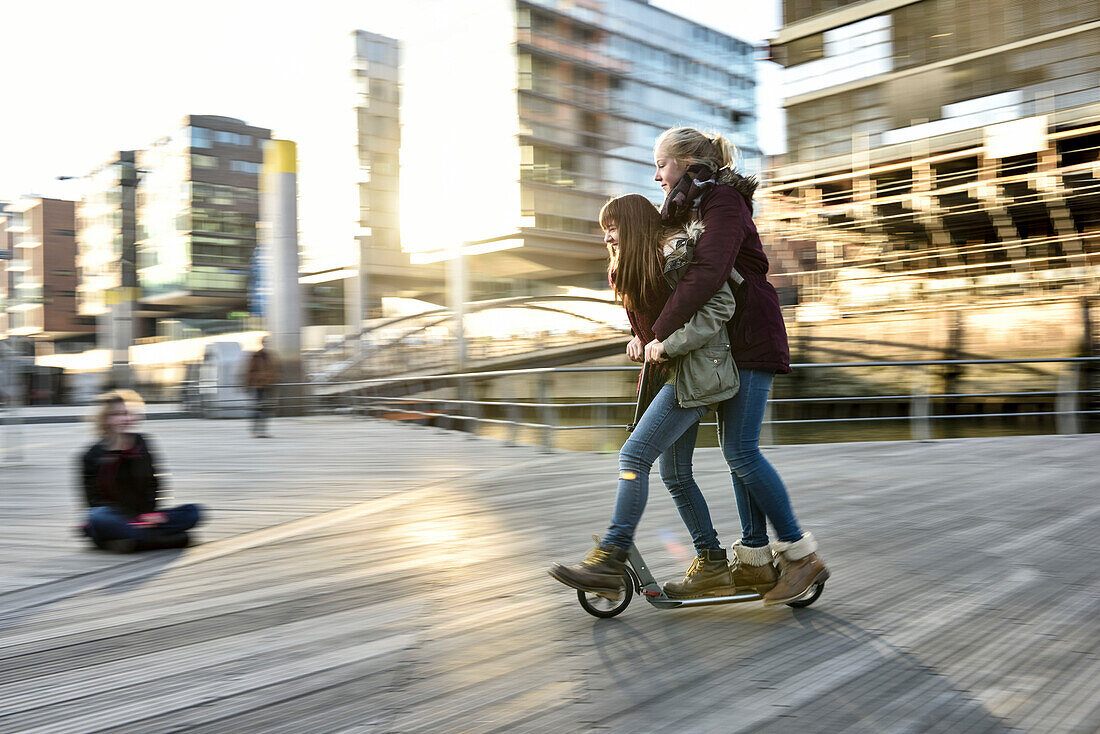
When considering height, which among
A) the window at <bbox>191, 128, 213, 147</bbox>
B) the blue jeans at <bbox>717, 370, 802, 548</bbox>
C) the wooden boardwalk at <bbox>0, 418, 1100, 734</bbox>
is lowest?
the wooden boardwalk at <bbox>0, 418, 1100, 734</bbox>

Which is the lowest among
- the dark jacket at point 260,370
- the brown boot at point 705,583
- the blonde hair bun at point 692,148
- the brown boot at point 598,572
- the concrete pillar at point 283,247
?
the brown boot at point 705,583

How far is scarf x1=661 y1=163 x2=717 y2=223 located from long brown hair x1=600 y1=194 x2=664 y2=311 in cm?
6

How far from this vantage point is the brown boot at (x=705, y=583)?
3340 mm

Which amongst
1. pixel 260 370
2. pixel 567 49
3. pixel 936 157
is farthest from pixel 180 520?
pixel 567 49

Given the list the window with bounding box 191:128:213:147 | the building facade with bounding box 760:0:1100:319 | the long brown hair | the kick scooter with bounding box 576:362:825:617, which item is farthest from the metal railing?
the window with bounding box 191:128:213:147

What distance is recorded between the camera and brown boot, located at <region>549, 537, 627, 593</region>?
3193mm

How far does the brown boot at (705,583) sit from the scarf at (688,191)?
1.25m

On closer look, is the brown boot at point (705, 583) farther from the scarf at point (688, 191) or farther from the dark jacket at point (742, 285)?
the scarf at point (688, 191)

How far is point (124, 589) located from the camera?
4180 mm

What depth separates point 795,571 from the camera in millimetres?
3289

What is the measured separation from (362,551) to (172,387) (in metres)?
32.5

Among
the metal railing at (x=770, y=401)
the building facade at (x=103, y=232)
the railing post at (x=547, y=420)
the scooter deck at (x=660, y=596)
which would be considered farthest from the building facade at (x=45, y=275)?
the scooter deck at (x=660, y=596)

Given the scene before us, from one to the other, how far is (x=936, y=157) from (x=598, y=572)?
2279 centimetres

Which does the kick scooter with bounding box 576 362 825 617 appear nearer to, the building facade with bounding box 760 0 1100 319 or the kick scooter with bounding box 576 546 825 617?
the kick scooter with bounding box 576 546 825 617
